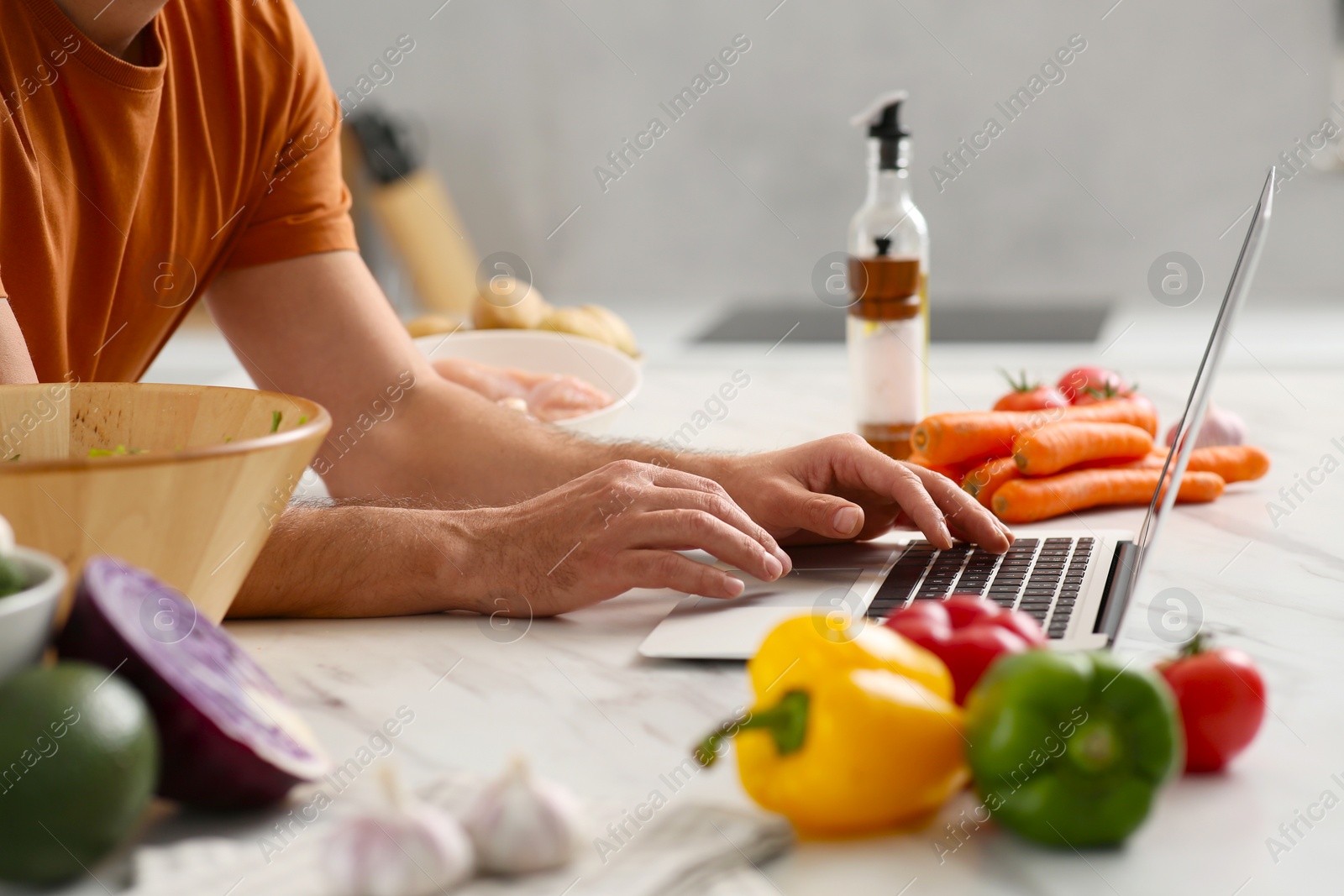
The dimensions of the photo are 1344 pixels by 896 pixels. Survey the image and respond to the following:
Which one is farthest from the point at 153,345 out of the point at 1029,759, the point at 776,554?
the point at 1029,759

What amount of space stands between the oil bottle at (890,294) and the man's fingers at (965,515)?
1.03ft

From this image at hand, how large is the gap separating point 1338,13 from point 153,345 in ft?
7.81

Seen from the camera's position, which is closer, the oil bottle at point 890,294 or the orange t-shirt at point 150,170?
the orange t-shirt at point 150,170

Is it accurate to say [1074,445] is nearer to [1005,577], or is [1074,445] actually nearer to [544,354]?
[1005,577]

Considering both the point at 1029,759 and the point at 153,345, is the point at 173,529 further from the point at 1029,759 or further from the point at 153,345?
the point at 153,345

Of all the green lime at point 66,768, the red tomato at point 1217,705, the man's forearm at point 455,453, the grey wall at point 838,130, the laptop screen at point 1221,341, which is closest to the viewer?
the green lime at point 66,768

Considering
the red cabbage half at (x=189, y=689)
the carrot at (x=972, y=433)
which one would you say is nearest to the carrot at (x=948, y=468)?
the carrot at (x=972, y=433)

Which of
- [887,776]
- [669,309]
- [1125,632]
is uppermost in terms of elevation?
[887,776]

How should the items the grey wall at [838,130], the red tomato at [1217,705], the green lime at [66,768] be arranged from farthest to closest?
the grey wall at [838,130], the red tomato at [1217,705], the green lime at [66,768]

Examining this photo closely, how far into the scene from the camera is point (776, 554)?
1018mm

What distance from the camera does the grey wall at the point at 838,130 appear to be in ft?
9.19

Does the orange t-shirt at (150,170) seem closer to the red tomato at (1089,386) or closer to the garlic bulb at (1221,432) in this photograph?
the red tomato at (1089,386)

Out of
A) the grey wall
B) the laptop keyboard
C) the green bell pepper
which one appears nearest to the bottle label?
the laptop keyboard

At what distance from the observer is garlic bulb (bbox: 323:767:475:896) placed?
571mm
